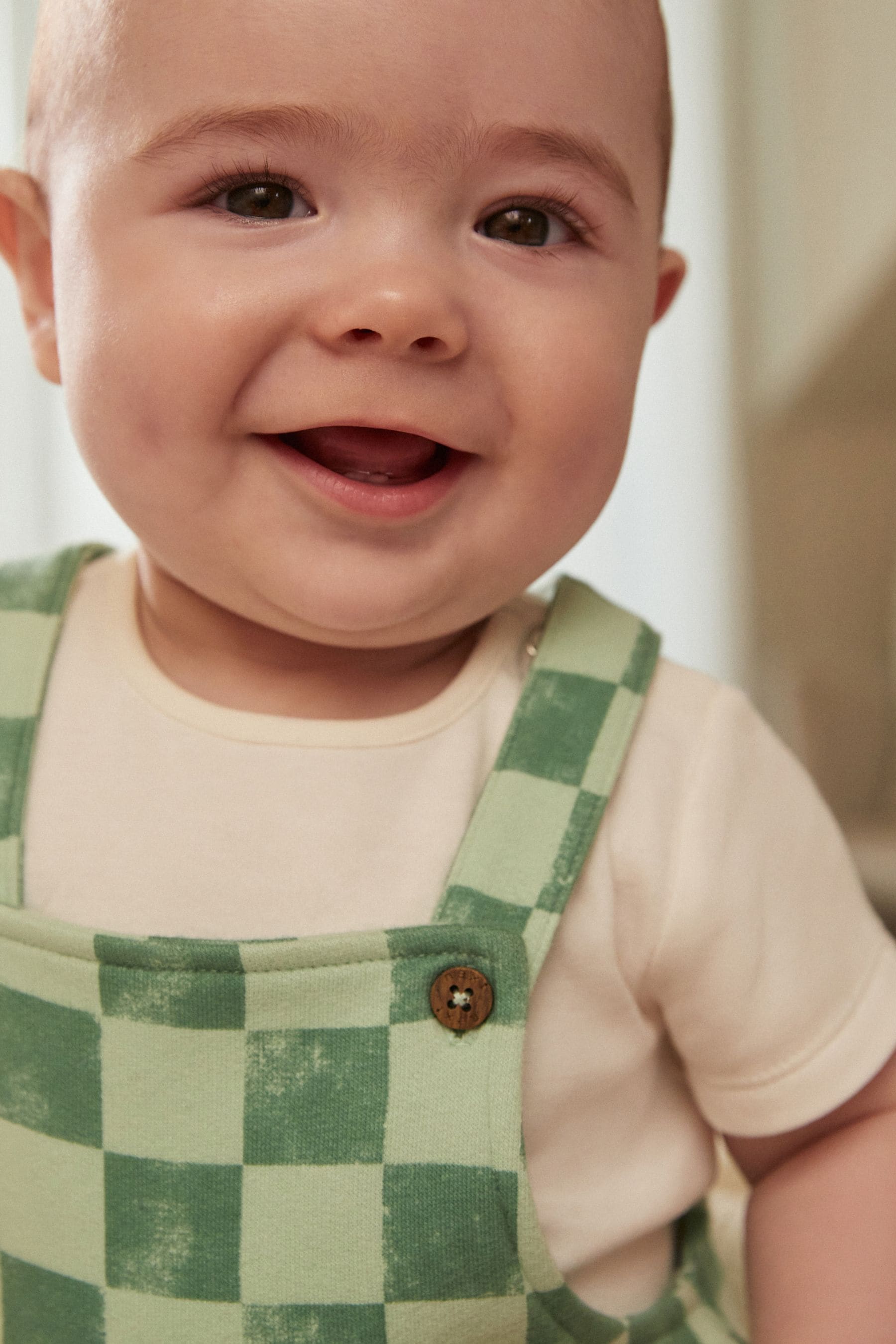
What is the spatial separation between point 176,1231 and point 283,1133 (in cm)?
6

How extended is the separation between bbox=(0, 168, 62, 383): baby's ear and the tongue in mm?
153

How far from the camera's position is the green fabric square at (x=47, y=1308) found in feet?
1.86

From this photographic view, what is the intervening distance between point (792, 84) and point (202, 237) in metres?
1.22

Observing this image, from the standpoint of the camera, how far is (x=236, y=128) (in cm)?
54

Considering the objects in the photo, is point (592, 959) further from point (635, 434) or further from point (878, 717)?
point (635, 434)

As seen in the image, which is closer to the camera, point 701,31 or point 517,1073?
point 517,1073

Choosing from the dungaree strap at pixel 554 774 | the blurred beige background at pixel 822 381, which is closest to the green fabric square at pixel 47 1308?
the dungaree strap at pixel 554 774

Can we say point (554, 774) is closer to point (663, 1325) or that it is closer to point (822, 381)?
point (663, 1325)

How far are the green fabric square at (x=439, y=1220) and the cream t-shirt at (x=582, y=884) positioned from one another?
59mm

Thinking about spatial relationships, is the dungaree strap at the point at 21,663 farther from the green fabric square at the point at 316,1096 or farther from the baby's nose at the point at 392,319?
the baby's nose at the point at 392,319

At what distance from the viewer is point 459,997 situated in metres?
0.56

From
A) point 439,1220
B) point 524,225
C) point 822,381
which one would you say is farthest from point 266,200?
point 822,381

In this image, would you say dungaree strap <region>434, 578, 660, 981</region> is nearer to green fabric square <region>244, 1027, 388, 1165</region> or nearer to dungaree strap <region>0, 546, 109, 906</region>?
green fabric square <region>244, 1027, 388, 1165</region>

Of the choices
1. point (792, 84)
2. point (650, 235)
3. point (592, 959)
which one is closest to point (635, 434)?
point (792, 84)
